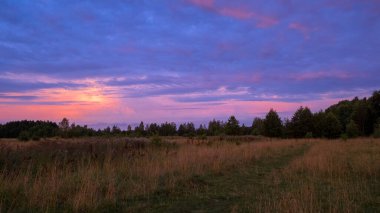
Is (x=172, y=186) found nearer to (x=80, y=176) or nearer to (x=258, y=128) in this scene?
(x=80, y=176)

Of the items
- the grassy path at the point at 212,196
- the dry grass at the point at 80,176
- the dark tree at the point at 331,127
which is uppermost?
the dark tree at the point at 331,127

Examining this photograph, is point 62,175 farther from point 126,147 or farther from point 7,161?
point 126,147

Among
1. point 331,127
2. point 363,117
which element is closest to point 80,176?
point 331,127

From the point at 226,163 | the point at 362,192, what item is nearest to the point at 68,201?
the point at 362,192

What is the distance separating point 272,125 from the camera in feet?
245

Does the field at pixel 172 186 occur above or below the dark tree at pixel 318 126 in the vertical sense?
below

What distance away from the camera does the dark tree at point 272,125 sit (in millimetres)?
74625

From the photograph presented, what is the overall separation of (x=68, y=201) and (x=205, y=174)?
5954 mm

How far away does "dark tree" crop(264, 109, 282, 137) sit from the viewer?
74625mm

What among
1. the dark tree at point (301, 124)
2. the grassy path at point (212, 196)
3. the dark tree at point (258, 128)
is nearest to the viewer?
the grassy path at point (212, 196)

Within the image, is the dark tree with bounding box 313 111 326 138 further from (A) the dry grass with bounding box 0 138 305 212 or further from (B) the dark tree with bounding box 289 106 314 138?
(A) the dry grass with bounding box 0 138 305 212

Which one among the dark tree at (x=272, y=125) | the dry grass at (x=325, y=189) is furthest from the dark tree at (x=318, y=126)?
the dry grass at (x=325, y=189)

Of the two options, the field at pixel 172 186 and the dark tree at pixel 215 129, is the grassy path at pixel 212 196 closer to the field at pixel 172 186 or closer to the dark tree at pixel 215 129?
the field at pixel 172 186

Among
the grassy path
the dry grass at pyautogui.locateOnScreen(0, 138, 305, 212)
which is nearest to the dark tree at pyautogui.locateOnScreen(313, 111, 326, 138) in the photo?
the dry grass at pyautogui.locateOnScreen(0, 138, 305, 212)
